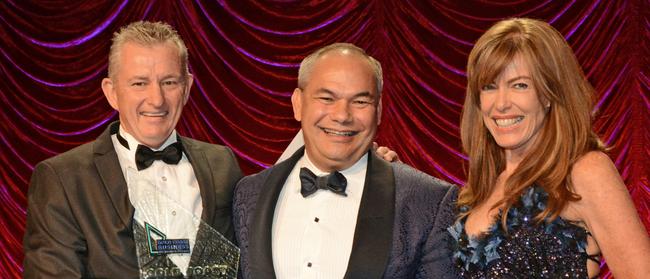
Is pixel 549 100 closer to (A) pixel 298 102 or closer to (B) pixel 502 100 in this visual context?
(B) pixel 502 100

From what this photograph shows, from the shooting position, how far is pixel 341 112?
2.79m

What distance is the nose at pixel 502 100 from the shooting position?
2635mm

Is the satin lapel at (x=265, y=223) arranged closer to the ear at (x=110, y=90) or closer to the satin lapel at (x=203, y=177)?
the satin lapel at (x=203, y=177)

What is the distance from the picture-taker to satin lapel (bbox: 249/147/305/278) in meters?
2.73

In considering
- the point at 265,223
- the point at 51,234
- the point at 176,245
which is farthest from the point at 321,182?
the point at 51,234

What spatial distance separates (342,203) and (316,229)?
0.13m

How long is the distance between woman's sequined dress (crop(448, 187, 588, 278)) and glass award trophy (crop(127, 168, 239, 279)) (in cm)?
76

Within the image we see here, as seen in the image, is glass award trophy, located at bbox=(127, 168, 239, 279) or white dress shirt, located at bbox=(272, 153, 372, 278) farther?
white dress shirt, located at bbox=(272, 153, 372, 278)

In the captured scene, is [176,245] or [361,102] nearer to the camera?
[176,245]

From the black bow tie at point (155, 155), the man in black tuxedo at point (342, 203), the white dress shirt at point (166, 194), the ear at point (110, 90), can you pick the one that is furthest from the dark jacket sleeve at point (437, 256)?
the ear at point (110, 90)

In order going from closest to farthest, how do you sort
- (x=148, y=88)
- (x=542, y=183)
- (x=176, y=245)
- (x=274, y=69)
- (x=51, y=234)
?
(x=176, y=245)
(x=542, y=183)
(x=51, y=234)
(x=148, y=88)
(x=274, y=69)

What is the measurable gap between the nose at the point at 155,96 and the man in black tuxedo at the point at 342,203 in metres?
0.43

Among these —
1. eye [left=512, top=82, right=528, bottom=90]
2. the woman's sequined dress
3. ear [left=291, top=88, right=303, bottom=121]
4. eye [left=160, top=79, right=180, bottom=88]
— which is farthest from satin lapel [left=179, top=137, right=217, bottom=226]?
eye [left=512, top=82, right=528, bottom=90]

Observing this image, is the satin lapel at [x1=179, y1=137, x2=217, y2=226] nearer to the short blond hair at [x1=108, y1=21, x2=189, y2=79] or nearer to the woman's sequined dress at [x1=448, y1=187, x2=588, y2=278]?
the short blond hair at [x1=108, y1=21, x2=189, y2=79]
